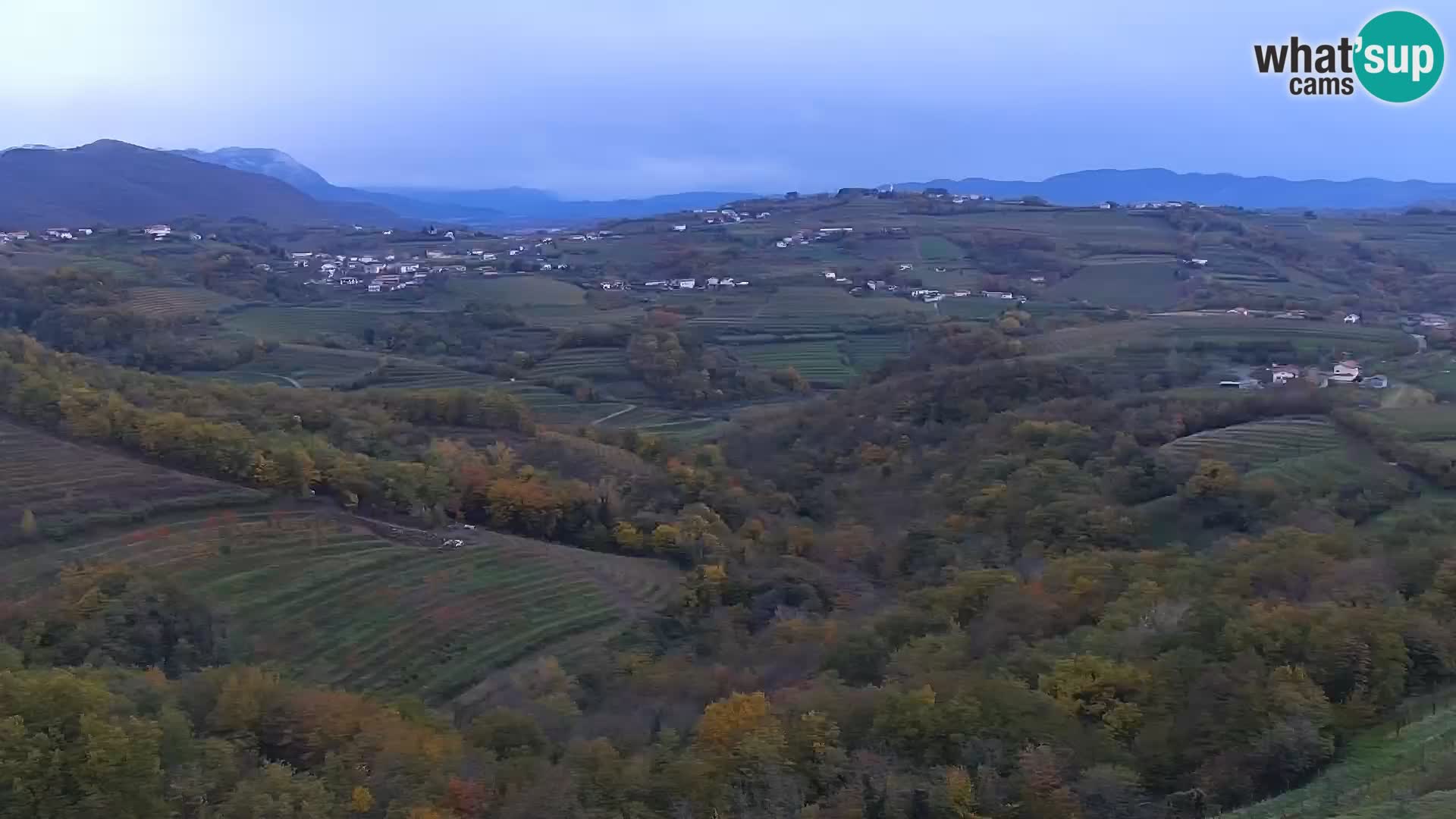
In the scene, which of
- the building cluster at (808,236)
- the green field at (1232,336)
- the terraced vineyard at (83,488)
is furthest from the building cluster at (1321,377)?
the building cluster at (808,236)

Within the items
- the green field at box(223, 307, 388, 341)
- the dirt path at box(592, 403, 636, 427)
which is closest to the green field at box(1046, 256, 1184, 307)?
the dirt path at box(592, 403, 636, 427)

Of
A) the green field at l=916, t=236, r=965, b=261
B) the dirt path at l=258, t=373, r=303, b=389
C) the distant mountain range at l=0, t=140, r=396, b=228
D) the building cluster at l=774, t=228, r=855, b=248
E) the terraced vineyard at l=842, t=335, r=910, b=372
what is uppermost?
the distant mountain range at l=0, t=140, r=396, b=228

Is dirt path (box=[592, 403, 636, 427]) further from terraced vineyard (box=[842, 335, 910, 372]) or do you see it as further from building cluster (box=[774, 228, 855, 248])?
building cluster (box=[774, 228, 855, 248])

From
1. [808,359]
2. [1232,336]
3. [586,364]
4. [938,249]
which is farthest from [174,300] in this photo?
[1232,336]

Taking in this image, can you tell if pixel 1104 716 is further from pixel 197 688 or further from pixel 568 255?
pixel 568 255

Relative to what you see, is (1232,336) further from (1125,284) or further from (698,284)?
(698,284)
